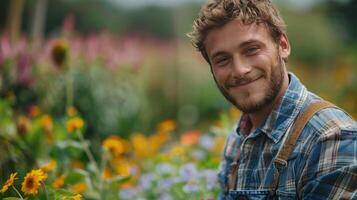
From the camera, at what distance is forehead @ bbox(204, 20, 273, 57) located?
6.26 feet

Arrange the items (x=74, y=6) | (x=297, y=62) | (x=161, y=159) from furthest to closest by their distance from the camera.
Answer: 1. (x=74, y=6)
2. (x=297, y=62)
3. (x=161, y=159)

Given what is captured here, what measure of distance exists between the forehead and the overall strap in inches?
11.1

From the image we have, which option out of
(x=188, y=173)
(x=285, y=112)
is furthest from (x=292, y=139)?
(x=188, y=173)

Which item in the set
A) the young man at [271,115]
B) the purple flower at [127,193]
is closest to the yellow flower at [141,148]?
the purple flower at [127,193]

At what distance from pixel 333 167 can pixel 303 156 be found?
0.11 metres

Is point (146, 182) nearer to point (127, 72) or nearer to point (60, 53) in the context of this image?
point (60, 53)

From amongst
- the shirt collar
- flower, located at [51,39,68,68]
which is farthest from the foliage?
the shirt collar

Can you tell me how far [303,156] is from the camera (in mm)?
1784

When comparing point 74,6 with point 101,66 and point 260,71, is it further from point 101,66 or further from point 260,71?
point 260,71

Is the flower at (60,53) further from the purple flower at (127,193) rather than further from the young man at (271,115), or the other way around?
the young man at (271,115)

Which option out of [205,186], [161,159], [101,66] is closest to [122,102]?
[101,66]

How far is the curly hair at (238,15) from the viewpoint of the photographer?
1.91m

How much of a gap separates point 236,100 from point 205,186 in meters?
0.91

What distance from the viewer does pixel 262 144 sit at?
79.7 inches
